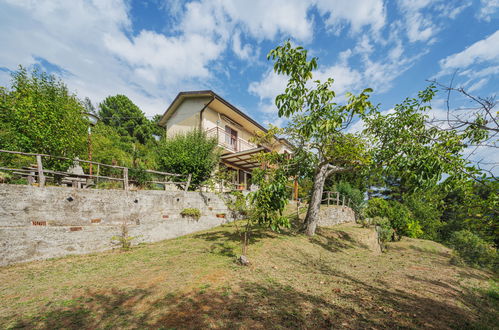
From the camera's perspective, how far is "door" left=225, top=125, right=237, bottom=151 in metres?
17.0

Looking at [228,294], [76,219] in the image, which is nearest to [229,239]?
[228,294]

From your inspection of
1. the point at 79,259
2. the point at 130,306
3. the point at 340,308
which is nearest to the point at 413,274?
the point at 340,308

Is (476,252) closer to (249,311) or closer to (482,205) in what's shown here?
(482,205)

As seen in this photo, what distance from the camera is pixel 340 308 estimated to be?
3.48 metres

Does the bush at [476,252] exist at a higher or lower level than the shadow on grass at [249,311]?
lower

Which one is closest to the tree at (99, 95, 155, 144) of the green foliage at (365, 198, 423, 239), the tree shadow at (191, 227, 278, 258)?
the tree shadow at (191, 227, 278, 258)

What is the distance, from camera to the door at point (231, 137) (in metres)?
17.0

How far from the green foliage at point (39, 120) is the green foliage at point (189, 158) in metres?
3.97

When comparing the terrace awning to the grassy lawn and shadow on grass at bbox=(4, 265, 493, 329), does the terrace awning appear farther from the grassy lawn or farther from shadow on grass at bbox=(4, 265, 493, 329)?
shadow on grass at bbox=(4, 265, 493, 329)

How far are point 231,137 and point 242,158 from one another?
2.31 m

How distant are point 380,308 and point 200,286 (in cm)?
352

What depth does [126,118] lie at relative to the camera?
32250 mm

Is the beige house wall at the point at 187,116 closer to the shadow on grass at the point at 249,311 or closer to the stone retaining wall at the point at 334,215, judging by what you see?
the stone retaining wall at the point at 334,215

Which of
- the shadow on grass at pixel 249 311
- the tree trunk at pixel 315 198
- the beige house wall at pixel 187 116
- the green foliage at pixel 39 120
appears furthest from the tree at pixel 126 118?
the shadow on grass at pixel 249 311
